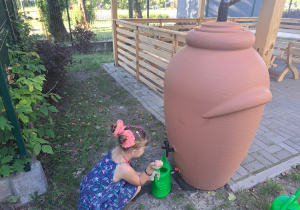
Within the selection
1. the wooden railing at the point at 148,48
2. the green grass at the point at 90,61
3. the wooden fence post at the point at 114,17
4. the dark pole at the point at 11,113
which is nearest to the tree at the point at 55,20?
the green grass at the point at 90,61

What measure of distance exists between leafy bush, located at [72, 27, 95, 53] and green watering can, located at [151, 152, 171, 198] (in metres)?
7.55

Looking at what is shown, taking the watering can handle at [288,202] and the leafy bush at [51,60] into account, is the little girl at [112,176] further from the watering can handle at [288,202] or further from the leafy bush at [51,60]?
the leafy bush at [51,60]

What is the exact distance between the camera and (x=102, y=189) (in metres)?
→ 1.88

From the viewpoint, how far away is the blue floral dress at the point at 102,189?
1.87 meters

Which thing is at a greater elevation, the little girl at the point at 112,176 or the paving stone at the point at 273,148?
the little girl at the point at 112,176

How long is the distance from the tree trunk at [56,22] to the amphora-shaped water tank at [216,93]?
819 cm

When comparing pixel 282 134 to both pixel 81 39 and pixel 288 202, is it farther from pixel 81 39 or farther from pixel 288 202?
pixel 81 39

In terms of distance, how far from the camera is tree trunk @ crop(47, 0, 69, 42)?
898 centimetres

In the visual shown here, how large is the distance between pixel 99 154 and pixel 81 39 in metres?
6.76

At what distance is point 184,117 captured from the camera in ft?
6.46

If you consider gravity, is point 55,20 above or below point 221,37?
below

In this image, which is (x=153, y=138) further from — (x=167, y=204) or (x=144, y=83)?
(x=144, y=83)

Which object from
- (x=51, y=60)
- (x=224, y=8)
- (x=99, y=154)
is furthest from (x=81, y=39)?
(x=224, y=8)

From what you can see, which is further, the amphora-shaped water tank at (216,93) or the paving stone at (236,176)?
the paving stone at (236,176)
